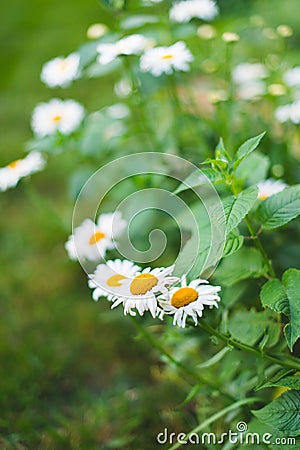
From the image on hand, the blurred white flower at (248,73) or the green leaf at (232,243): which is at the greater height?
the green leaf at (232,243)

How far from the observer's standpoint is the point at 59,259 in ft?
4.77

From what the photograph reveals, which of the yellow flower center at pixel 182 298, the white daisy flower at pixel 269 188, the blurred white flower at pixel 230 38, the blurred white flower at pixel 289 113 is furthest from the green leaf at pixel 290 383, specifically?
the blurred white flower at pixel 230 38

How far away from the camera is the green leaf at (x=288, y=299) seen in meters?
0.66

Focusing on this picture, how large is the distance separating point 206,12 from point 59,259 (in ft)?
2.21

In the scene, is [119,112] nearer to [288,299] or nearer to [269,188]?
[269,188]

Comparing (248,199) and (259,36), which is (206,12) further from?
(248,199)

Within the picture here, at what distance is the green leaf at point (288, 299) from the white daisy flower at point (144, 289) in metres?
0.12

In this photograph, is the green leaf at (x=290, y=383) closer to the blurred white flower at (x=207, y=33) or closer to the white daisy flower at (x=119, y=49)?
the white daisy flower at (x=119, y=49)

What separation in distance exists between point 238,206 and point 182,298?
0.12 m

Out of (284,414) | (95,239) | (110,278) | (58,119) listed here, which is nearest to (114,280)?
(110,278)

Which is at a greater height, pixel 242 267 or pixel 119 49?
pixel 119 49

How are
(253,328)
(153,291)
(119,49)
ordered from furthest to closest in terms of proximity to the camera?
(119,49) < (253,328) < (153,291)

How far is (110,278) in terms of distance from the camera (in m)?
0.72

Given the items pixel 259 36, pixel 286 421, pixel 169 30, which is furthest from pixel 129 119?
pixel 286 421
